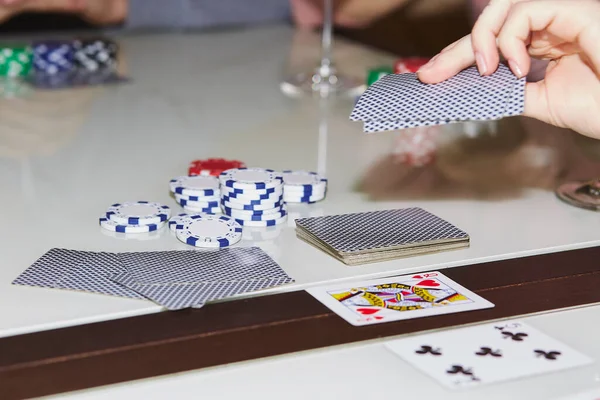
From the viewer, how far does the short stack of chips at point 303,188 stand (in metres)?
1.55

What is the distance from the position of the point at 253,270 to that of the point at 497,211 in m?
0.50

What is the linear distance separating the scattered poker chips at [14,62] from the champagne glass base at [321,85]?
684 mm

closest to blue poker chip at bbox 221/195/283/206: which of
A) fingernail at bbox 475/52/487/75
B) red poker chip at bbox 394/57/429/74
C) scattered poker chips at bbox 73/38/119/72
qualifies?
fingernail at bbox 475/52/487/75

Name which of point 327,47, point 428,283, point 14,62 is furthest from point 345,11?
A: point 428,283

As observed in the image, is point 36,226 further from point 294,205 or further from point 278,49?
point 278,49

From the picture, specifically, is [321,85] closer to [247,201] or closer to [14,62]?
[14,62]

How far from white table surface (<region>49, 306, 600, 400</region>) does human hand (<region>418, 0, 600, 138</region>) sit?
53 centimetres

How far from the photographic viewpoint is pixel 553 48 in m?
1.57

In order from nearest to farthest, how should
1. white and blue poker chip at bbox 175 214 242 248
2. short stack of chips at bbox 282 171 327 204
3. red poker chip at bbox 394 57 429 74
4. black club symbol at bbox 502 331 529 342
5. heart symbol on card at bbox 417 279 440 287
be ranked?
black club symbol at bbox 502 331 529 342, heart symbol on card at bbox 417 279 440 287, white and blue poker chip at bbox 175 214 242 248, short stack of chips at bbox 282 171 327 204, red poker chip at bbox 394 57 429 74

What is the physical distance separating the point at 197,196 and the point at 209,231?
0.13 metres

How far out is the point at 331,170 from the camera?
1.79 metres

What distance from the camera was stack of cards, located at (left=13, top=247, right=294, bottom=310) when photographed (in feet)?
3.86

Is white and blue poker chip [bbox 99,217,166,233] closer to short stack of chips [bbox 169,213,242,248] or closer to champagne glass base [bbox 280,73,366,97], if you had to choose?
short stack of chips [bbox 169,213,242,248]

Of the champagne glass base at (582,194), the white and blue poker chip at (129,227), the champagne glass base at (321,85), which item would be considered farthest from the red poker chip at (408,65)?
the white and blue poker chip at (129,227)
